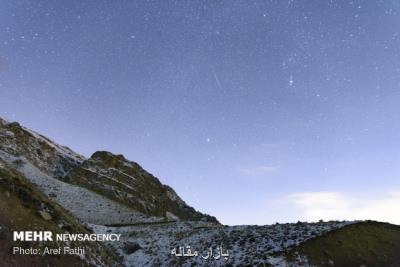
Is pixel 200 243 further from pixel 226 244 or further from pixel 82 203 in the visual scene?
pixel 82 203

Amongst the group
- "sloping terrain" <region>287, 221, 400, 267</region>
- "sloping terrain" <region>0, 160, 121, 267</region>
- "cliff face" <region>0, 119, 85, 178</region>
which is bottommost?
"sloping terrain" <region>287, 221, 400, 267</region>

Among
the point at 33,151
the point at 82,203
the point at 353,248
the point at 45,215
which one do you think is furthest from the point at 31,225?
the point at 33,151

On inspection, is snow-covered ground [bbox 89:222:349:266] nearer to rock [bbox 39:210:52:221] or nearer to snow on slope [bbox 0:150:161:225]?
rock [bbox 39:210:52:221]

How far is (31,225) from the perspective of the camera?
73.7ft

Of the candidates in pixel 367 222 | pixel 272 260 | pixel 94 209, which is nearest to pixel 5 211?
pixel 272 260

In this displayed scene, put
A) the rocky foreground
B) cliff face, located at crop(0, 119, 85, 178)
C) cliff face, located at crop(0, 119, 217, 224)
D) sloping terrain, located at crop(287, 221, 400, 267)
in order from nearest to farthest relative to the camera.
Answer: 1. the rocky foreground
2. sloping terrain, located at crop(287, 221, 400, 267)
3. cliff face, located at crop(0, 119, 217, 224)
4. cliff face, located at crop(0, 119, 85, 178)

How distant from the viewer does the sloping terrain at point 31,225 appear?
1950 cm

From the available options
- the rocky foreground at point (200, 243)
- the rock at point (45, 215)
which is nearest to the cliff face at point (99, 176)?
the rocky foreground at point (200, 243)

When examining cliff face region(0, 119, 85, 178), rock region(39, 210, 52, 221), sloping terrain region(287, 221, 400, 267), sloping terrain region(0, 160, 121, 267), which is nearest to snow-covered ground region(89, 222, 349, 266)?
sloping terrain region(287, 221, 400, 267)

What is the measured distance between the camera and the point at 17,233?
20.6 meters

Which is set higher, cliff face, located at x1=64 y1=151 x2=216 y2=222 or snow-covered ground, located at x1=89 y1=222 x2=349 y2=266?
cliff face, located at x1=64 y1=151 x2=216 y2=222

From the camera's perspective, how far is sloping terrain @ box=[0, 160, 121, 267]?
64.0 ft

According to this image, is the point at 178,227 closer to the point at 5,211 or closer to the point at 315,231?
the point at 315,231

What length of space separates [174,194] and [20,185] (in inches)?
3358
